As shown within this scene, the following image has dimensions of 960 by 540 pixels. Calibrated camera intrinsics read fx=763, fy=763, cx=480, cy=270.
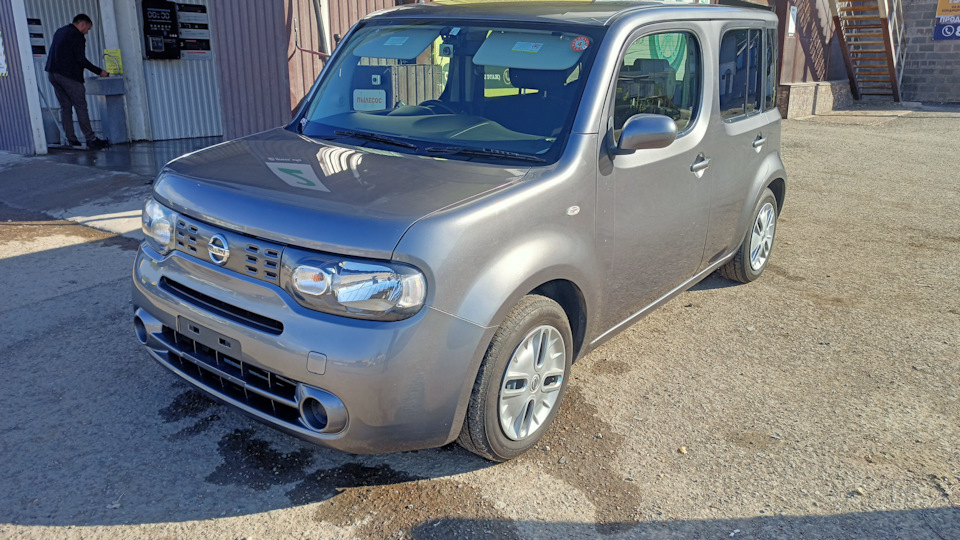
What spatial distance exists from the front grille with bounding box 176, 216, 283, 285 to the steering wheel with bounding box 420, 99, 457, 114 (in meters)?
1.31

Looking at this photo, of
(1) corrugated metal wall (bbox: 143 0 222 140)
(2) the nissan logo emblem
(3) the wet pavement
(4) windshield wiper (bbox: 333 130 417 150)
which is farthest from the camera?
(1) corrugated metal wall (bbox: 143 0 222 140)

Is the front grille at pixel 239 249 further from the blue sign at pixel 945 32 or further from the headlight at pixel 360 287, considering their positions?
the blue sign at pixel 945 32

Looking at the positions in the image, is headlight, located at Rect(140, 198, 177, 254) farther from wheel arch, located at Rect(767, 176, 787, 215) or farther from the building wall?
the building wall

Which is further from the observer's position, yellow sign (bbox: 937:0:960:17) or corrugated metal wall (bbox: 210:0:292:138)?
yellow sign (bbox: 937:0:960:17)

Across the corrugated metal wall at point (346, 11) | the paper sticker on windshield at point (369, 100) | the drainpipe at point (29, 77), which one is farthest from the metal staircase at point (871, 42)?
the paper sticker on windshield at point (369, 100)

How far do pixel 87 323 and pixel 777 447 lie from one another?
4.00m

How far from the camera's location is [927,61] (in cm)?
1934

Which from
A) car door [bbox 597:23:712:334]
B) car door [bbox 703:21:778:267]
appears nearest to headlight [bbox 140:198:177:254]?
car door [bbox 597:23:712:334]

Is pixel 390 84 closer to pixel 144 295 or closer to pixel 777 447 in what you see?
pixel 144 295

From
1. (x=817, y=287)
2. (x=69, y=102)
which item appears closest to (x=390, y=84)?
(x=817, y=287)

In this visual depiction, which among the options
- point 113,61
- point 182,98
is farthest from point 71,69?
point 182,98

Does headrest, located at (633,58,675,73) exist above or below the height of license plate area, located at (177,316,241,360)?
above

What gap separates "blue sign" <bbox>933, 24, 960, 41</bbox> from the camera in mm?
Result: 18719

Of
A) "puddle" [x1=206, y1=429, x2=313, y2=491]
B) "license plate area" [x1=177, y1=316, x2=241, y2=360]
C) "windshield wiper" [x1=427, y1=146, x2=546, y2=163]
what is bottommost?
"puddle" [x1=206, y1=429, x2=313, y2=491]
